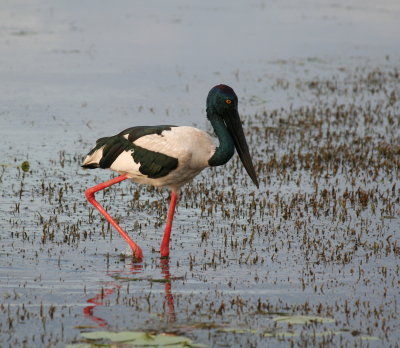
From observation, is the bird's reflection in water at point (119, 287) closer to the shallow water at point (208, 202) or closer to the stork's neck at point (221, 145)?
the shallow water at point (208, 202)

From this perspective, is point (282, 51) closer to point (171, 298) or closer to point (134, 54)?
point (134, 54)

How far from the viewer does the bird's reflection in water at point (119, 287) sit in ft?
23.7

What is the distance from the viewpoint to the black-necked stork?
30.3 feet

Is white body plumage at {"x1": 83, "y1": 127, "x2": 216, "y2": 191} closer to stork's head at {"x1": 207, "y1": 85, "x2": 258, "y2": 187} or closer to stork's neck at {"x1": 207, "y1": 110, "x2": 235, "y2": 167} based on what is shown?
stork's neck at {"x1": 207, "y1": 110, "x2": 235, "y2": 167}

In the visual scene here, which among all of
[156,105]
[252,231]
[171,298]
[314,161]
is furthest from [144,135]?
[156,105]

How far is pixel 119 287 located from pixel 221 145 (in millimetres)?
1926

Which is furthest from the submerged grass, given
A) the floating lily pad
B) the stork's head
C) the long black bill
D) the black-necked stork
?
the stork's head

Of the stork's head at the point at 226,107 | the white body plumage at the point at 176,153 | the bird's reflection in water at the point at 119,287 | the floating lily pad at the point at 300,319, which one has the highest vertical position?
the stork's head at the point at 226,107

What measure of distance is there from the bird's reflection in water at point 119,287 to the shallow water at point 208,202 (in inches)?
1.1

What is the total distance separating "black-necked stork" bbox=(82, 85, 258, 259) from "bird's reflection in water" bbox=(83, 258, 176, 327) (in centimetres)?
36

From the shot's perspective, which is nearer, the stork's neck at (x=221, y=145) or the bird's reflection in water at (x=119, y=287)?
the bird's reflection in water at (x=119, y=287)

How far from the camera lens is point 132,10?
32469 millimetres

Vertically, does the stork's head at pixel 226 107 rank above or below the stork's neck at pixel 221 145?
above

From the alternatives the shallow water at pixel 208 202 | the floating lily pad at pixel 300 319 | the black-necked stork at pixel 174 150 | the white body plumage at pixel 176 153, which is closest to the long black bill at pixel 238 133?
the black-necked stork at pixel 174 150
